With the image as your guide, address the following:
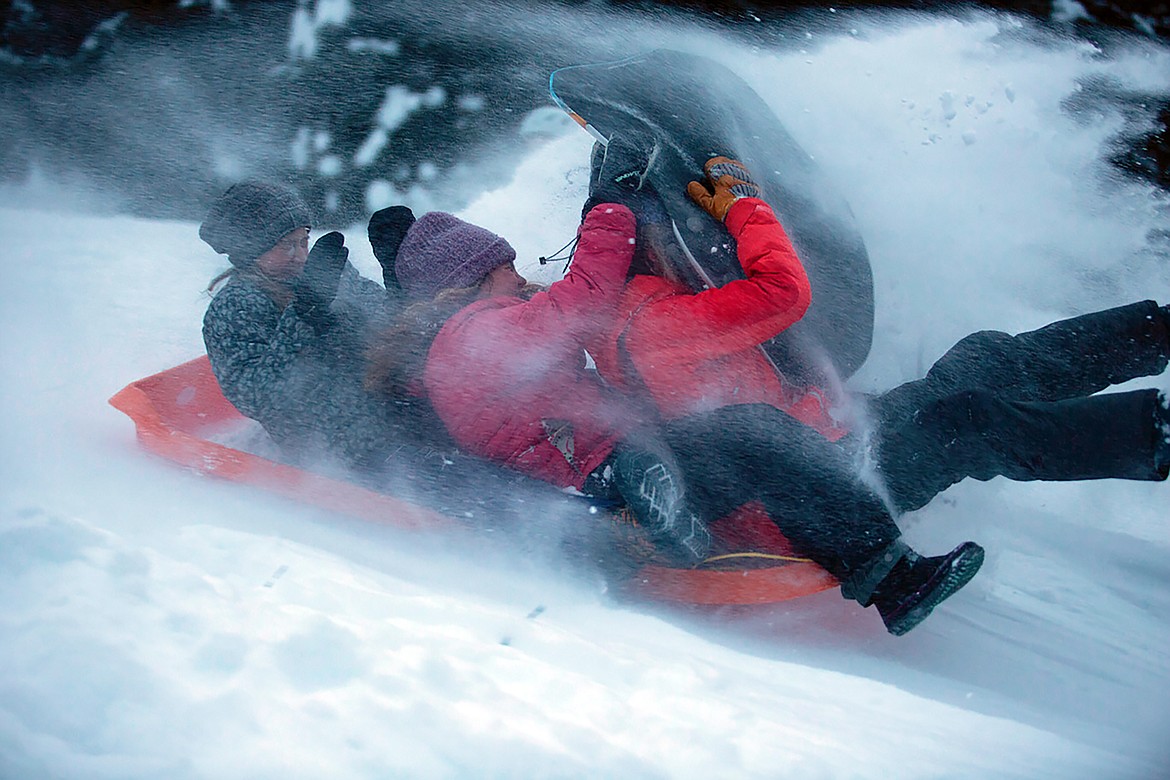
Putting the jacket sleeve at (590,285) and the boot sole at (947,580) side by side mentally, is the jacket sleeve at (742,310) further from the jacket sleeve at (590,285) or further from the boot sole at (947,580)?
the boot sole at (947,580)

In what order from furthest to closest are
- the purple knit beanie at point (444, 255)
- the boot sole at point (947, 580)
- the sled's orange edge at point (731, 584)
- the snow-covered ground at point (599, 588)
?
the purple knit beanie at point (444, 255) < the sled's orange edge at point (731, 584) < the boot sole at point (947, 580) < the snow-covered ground at point (599, 588)

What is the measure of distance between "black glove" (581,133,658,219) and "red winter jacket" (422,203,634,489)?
4 centimetres

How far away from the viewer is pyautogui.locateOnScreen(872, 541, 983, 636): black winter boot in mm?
1032

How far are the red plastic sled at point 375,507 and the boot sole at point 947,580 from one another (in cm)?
13

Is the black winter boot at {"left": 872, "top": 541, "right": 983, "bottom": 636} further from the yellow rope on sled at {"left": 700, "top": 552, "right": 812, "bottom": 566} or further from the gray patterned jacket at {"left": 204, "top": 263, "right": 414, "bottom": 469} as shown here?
the gray patterned jacket at {"left": 204, "top": 263, "right": 414, "bottom": 469}

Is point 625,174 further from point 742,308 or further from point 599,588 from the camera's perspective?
point 599,588

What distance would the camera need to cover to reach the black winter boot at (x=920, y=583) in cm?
103

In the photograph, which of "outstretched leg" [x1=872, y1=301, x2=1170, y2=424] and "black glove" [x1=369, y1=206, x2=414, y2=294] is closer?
"outstretched leg" [x1=872, y1=301, x2=1170, y2=424]

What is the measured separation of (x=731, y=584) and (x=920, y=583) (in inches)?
11.2

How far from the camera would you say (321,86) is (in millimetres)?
1432

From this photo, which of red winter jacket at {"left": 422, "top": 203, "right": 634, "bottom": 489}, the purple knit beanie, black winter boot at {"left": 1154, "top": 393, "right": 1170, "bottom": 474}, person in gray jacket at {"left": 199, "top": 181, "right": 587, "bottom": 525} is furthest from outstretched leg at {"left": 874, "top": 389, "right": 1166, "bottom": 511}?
the purple knit beanie

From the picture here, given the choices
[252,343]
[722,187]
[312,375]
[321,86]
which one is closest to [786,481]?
[722,187]

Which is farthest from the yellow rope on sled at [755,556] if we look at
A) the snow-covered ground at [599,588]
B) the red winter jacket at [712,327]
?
the red winter jacket at [712,327]

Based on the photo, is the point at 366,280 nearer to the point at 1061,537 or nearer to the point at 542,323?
the point at 542,323
